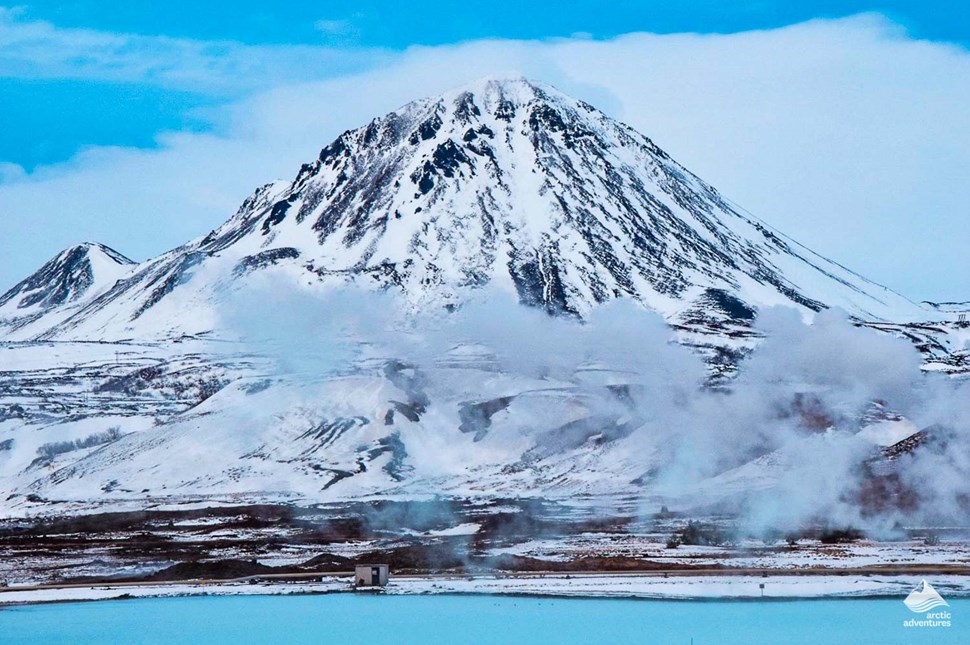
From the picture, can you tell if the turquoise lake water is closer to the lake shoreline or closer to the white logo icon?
the white logo icon

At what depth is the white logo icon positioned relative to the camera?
79500mm

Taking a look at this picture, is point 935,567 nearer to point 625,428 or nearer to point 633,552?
point 633,552

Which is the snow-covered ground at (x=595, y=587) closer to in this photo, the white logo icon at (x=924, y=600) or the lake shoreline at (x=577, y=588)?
the lake shoreline at (x=577, y=588)

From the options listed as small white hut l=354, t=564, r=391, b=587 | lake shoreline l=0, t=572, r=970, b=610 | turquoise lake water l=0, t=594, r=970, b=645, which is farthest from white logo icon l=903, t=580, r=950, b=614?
small white hut l=354, t=564, r=391, b=587

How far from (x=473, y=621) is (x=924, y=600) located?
2198 cm

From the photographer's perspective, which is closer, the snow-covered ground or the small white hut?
the snow-covered ground

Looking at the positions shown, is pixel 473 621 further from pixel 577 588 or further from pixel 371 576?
pixel 371 576

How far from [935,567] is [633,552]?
21474mm

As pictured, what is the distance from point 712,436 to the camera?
15050cm

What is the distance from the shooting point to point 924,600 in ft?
266

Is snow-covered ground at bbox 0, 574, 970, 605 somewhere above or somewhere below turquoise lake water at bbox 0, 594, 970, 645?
above

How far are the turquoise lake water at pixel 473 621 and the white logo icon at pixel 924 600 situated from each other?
0.63 meters

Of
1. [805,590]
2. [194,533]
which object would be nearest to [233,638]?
[805,590]

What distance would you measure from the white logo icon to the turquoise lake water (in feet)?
2.08
